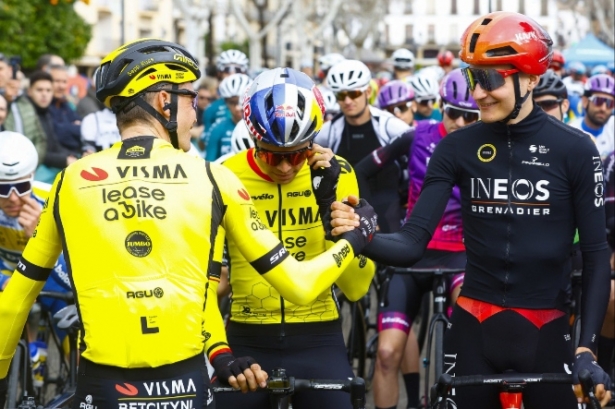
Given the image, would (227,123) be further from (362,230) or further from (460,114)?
(362,230)

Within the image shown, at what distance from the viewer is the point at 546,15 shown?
17775 centimetres

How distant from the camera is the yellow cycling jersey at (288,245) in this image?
200 inches

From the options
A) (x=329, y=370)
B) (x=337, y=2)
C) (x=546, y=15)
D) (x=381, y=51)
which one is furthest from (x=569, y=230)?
(x=546, y=15)

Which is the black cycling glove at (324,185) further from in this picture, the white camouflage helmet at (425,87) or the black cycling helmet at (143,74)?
the white camouflage helmet at (425,87)

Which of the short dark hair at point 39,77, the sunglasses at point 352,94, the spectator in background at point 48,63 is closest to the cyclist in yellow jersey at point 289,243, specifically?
the sunglasses at point 352,94

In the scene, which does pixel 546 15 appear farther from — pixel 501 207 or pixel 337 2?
pixel 501 207

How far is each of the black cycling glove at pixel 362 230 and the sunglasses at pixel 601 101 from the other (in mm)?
7401

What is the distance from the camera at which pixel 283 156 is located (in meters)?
4.86

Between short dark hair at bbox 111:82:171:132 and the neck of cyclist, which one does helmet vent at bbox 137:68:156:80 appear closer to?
short dark hair at bbox 111:82:171:132

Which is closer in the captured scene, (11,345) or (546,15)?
(11,345)

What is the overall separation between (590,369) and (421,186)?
2.95 metres

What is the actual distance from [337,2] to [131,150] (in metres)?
47.5

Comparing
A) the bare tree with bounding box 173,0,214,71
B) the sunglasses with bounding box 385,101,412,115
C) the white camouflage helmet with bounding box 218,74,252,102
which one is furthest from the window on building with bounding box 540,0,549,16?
the sunglasses with bounding box 385,101,412,115

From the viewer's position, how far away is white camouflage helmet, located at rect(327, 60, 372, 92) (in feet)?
33.1
